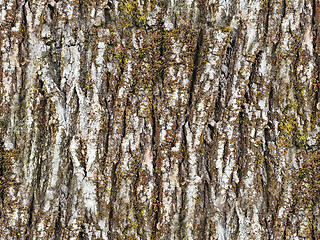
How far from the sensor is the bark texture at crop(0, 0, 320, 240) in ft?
5.11

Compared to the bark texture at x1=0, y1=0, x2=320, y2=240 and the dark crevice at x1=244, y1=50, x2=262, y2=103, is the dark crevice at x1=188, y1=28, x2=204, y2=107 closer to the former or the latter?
the bark texture at x1=0, y1=0, x2=320, y2=240

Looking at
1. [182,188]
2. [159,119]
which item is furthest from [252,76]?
[182,188]

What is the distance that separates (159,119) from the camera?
158cm

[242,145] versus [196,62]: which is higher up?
[196,62]

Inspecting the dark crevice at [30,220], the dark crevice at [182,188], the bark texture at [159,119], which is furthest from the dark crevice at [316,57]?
the dark crevice at [30,220]

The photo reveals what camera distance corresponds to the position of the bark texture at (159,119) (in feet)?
5.11

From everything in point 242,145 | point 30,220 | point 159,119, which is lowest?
point 30,220

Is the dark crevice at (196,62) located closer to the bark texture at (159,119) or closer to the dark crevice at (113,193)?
the bark texture at (159,119)

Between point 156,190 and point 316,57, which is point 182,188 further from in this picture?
point 316,57

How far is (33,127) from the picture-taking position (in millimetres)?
1569

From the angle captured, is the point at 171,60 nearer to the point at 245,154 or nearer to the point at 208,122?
the point at 208,122

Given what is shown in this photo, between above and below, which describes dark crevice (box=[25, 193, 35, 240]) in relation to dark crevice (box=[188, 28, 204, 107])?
below

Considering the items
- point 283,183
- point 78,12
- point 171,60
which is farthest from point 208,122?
point 78,12

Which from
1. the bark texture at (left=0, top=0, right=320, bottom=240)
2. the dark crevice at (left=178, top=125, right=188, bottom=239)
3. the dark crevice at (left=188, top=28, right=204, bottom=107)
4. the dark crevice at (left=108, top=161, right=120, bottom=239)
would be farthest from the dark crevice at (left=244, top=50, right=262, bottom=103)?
the dark crevice at (left=108, top=161, right=120, bottom=239)
